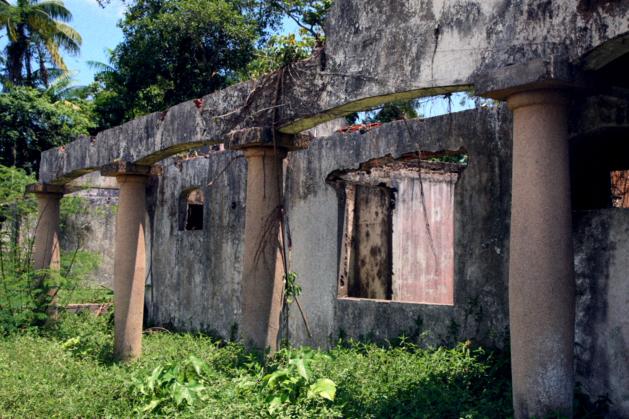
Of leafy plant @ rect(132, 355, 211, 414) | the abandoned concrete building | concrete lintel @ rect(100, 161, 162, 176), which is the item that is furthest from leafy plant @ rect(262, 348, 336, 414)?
concrete lintel @ rect(100, 161, 162, 176)

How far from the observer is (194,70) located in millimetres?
20406

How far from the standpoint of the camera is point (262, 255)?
7117mm

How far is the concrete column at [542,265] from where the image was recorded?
451 cm

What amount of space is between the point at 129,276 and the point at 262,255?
292cm

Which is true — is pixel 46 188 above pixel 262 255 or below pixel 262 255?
above

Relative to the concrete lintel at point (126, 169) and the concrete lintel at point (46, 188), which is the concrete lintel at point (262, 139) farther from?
the concrete lintel at point (46, 188)

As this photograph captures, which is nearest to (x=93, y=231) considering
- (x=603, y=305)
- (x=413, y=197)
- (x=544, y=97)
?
(x=413, y=197)

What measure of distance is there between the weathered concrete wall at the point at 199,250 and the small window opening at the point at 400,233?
1803 mm

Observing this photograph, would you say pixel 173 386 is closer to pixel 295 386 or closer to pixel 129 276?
pixel 295 386

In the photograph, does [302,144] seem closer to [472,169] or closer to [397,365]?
[472,169]

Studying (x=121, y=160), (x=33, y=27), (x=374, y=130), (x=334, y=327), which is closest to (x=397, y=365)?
(x=334, y=327)

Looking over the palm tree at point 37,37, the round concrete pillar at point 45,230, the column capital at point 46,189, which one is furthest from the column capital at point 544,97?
the palm tree at point 37,37

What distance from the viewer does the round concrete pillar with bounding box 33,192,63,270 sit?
12.2 meters

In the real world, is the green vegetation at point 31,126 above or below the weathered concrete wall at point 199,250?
above
